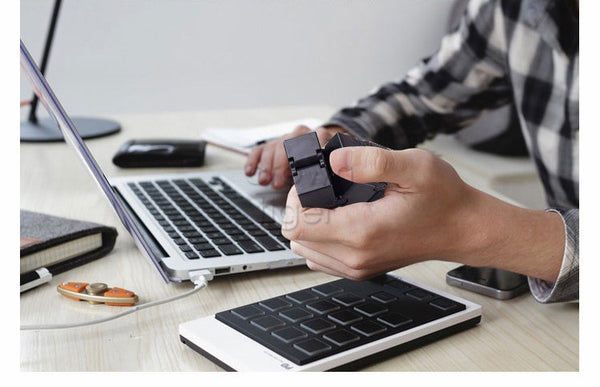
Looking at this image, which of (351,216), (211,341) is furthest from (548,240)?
(211,341)

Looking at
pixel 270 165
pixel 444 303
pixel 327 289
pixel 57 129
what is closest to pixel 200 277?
pixel 327 289

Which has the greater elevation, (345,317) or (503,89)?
(503,89)

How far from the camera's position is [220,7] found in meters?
2.45

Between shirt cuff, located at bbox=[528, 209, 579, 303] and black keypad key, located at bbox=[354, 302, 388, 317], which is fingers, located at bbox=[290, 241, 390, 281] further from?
shirt cuff, located at bbox=[528, 209, 579, 303]

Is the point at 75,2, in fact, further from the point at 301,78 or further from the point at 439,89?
the point at 439,89

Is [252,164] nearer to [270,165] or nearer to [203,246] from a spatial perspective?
[270,165]

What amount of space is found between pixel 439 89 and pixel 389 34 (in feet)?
5.50

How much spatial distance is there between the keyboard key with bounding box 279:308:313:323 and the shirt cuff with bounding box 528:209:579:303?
0.23m

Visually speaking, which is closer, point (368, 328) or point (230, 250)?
point (368, 328)

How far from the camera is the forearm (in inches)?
22.9

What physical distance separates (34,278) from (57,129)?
2.37ft

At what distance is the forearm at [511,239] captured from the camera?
58 cm

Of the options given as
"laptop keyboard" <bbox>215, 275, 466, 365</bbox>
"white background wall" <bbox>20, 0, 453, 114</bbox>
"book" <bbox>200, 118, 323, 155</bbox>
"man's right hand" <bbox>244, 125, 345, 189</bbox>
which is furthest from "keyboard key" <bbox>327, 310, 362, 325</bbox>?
"white background wall" <bbox>20, 0, 453, 114</bbox>

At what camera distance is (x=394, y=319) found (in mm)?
524
